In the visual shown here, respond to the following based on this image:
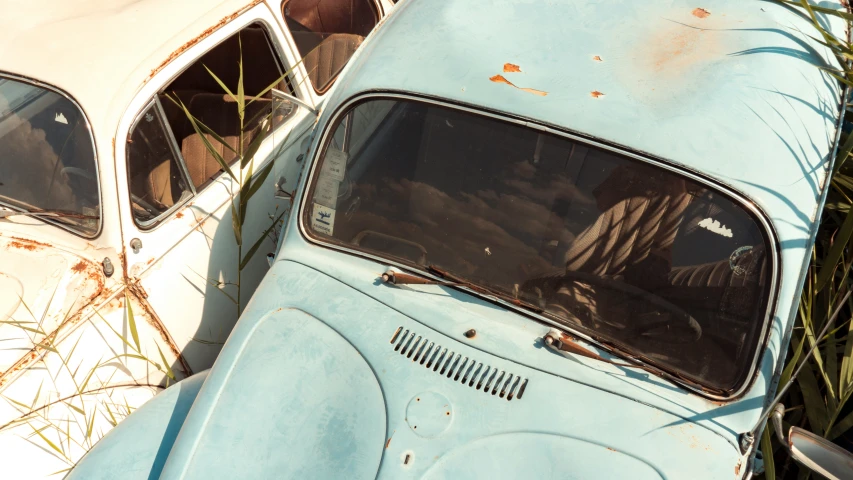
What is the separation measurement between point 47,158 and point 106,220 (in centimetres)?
45

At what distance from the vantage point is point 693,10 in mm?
3006

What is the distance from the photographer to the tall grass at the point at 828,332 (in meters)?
2.90

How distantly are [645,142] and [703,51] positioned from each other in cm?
65

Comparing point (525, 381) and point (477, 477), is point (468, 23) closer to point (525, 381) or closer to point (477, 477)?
point (525, 381)

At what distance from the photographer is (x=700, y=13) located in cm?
299

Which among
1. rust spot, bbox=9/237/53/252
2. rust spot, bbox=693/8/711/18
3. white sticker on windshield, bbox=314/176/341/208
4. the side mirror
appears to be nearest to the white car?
rust spot, bbox=9/237/53/252

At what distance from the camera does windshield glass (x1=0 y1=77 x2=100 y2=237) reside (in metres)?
3.16

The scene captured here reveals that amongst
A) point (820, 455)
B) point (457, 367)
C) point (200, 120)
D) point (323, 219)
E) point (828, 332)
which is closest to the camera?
point (820, 455)

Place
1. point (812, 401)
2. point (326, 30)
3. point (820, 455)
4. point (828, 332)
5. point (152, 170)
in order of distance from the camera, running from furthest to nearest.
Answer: point (326, 30) → point (152, 170) → point (828, 332) → point (812, 401) → point (820, 455)

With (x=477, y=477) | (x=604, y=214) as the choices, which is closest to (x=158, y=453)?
(x=477, y=477)

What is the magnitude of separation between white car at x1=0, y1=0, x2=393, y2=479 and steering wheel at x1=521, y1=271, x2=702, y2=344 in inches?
55.5

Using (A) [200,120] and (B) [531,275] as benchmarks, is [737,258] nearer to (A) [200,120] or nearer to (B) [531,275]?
(B) [531,275]

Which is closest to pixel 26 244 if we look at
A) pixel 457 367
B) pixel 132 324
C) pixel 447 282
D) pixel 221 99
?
pixel 132 324

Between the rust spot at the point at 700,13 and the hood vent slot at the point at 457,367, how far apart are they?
1671 mm
